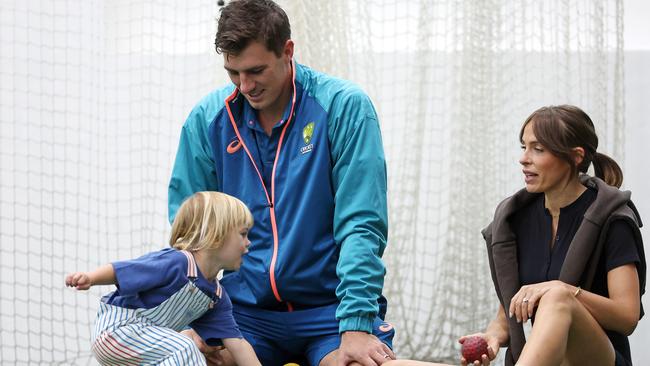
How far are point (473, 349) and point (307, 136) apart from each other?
2.09 feet

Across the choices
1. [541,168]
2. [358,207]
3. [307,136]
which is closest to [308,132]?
[307,136]

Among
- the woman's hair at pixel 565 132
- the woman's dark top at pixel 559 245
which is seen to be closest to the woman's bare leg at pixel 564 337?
the woman's dark top at pixel 559 245

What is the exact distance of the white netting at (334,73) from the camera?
4129mm

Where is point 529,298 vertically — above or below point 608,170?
below

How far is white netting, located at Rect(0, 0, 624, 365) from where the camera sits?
4.13 metres

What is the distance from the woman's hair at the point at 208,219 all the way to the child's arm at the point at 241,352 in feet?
0.73

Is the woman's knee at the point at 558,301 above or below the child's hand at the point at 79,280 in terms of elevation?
below

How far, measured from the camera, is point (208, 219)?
225cm

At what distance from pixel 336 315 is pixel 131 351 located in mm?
457

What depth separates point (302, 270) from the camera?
2.35 m

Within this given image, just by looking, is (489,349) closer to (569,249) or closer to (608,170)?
(569,249)

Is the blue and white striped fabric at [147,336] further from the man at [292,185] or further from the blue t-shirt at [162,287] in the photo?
the man at [292,185]

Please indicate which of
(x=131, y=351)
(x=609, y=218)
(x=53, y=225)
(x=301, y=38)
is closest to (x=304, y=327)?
(x=131, y=351)

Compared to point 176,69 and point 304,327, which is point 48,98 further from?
point 304,327
